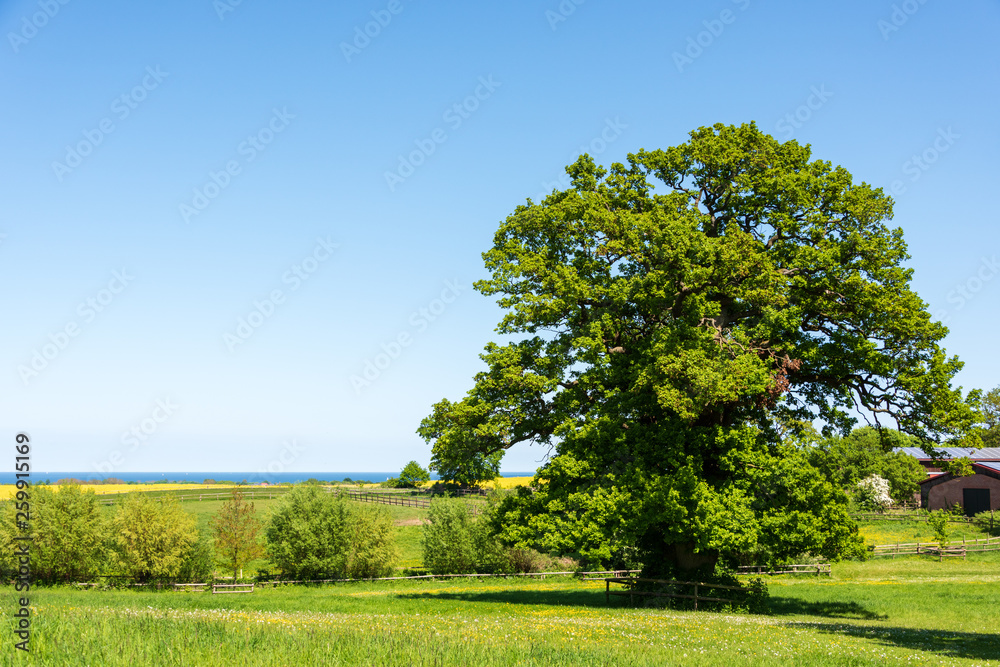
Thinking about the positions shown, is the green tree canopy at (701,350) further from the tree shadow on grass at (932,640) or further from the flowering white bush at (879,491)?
the flowering white bush at (879,491)

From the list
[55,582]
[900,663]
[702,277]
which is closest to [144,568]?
[55,582]

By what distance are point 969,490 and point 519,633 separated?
77.7 metres

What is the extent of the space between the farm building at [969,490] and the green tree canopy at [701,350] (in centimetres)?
5575

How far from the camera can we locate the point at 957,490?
249 feet

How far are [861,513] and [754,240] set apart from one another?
64477 mm

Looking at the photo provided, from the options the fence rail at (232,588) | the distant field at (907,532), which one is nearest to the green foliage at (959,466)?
the distant field at (907,532)

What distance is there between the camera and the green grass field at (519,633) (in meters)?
10.3

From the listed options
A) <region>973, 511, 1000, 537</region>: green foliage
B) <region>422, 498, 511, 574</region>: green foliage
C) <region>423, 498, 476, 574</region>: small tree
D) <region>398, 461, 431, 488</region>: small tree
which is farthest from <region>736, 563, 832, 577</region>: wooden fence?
<region>398, 461, 431, 488</region>: small tree

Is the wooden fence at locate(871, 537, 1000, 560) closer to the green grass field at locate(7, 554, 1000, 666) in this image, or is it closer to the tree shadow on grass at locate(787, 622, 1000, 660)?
the green grass field at locate(7, 554, 1000, 666)

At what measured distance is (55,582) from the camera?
166ft

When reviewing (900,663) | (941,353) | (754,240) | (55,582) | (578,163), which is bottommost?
(55,582)

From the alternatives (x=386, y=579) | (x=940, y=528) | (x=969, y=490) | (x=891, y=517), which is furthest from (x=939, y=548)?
(x=386, y=579)

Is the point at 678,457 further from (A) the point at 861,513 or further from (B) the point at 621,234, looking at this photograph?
(A) the point at 861,513

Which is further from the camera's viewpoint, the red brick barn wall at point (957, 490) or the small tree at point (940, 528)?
the red brick barn wall at point (957, 490)
